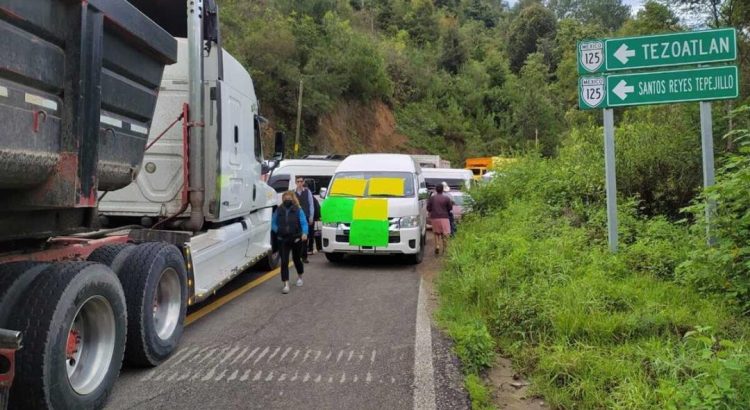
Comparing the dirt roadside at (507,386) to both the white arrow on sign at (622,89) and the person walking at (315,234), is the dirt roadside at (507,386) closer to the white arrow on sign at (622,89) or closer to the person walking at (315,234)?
the white arrow on sign at (622,89)

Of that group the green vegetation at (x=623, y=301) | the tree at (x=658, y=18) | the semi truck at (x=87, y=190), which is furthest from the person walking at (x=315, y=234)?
the tree at (x=658, y=18)

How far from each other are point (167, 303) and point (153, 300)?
0.52 metres

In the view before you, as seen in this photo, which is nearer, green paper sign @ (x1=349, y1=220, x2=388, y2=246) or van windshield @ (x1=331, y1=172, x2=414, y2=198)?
green paper sign @ (x1=349, y1=220, x2=388, y2=246)

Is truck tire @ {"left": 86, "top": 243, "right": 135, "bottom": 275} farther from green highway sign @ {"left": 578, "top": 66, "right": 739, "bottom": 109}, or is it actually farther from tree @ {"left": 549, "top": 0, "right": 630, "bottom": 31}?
tree @ {"left": 549, "top": 0, "right": 630, "bottom": 31}

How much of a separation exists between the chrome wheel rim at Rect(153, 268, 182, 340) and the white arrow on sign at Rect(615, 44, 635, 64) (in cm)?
593

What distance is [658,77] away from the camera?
274 inches

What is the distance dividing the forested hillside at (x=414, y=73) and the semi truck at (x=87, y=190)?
29.3ft

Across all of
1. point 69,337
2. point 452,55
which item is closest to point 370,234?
point 69,337

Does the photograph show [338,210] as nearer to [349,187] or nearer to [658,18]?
[349,187]

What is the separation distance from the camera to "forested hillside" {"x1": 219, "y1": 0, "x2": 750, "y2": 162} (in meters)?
30.4

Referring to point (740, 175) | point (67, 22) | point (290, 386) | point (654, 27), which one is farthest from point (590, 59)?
point (654, 27)

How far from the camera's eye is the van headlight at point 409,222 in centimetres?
1027

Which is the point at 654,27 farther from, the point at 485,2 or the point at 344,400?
the point at 485,2

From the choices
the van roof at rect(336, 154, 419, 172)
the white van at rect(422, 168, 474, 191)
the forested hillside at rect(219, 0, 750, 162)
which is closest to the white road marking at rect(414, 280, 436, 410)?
the van roof at rect(336, 154, 419, 172)
